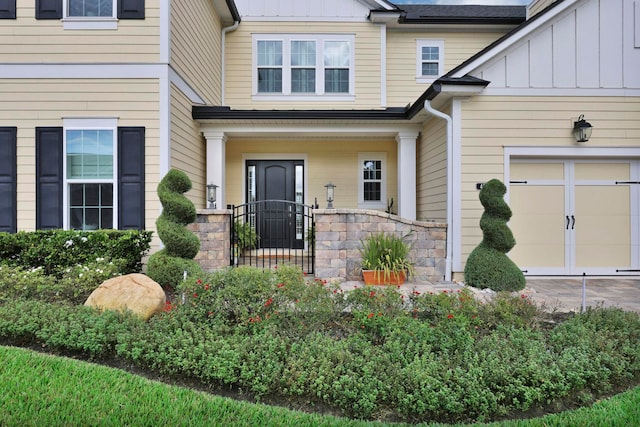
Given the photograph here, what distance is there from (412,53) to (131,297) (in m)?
10.0

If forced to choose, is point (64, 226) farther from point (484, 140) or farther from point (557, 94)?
point (557, 94)

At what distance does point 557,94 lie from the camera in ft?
22.8

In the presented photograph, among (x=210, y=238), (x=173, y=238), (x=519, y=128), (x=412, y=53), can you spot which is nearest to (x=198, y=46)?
(x=210, y=238)

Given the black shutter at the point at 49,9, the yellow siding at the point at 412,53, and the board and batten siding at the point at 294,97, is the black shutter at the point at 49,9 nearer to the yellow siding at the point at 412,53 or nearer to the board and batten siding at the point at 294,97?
the board and batten siding at the point at 294,97

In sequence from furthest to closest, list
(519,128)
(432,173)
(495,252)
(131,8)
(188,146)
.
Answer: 1. (432,173)
2. (188,146)
3. (519,128)
4. (131,8)
5. (495,252)

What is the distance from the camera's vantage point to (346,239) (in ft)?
21.9

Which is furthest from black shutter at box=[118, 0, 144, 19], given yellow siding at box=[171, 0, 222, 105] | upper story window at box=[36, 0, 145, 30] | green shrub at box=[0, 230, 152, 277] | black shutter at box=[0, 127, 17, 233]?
green shrub at box=[0, 230, 152, 277]

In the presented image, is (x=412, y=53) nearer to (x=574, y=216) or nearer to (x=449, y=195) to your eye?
(x=449, y=195)

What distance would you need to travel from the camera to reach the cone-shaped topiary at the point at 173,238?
5414mm

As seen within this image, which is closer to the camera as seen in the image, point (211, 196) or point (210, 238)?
point (210, 238)

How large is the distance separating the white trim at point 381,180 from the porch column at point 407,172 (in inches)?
44.8

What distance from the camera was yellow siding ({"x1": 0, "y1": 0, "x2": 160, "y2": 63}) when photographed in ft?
21.1

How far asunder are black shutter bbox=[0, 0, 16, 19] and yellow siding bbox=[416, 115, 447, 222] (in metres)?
8.03

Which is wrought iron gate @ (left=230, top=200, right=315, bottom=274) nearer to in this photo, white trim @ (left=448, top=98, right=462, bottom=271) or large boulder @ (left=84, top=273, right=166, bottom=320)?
white trim @ (left=448, top=98, right=462, bottom=271)
